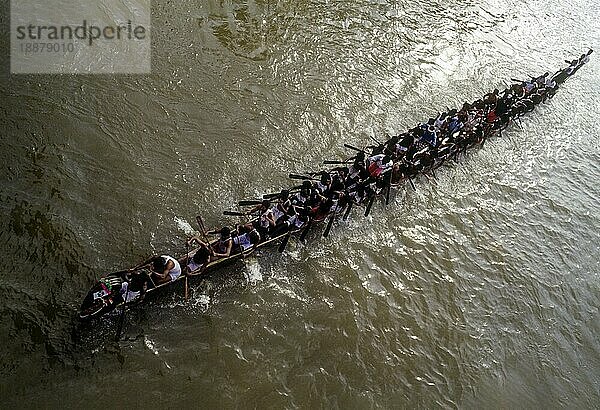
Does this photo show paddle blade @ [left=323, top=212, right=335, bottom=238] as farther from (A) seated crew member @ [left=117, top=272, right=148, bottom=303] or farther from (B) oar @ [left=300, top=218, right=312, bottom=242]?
(A) seated crew member @ [left=117, top=272, right=148, bottom=303]

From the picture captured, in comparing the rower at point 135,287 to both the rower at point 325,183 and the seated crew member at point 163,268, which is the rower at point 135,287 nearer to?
the seated crew member at point 163,268

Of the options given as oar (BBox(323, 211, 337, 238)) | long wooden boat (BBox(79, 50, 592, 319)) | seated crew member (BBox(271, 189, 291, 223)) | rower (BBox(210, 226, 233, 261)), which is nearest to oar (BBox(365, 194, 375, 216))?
long wooden boat (BBox(79, 50, 592, 319))

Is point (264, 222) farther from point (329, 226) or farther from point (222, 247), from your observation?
point (329, 226)

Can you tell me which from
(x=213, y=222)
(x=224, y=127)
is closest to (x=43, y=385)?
(x=213, y=222)

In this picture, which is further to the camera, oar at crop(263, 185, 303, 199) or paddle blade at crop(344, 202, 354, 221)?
paddle blade at crop(344, 202, 354, 221)

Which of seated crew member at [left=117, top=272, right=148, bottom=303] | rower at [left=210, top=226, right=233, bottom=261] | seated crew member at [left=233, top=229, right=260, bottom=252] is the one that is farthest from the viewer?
seated crew member at [left=233, top=229, right=260, bottom=252]
